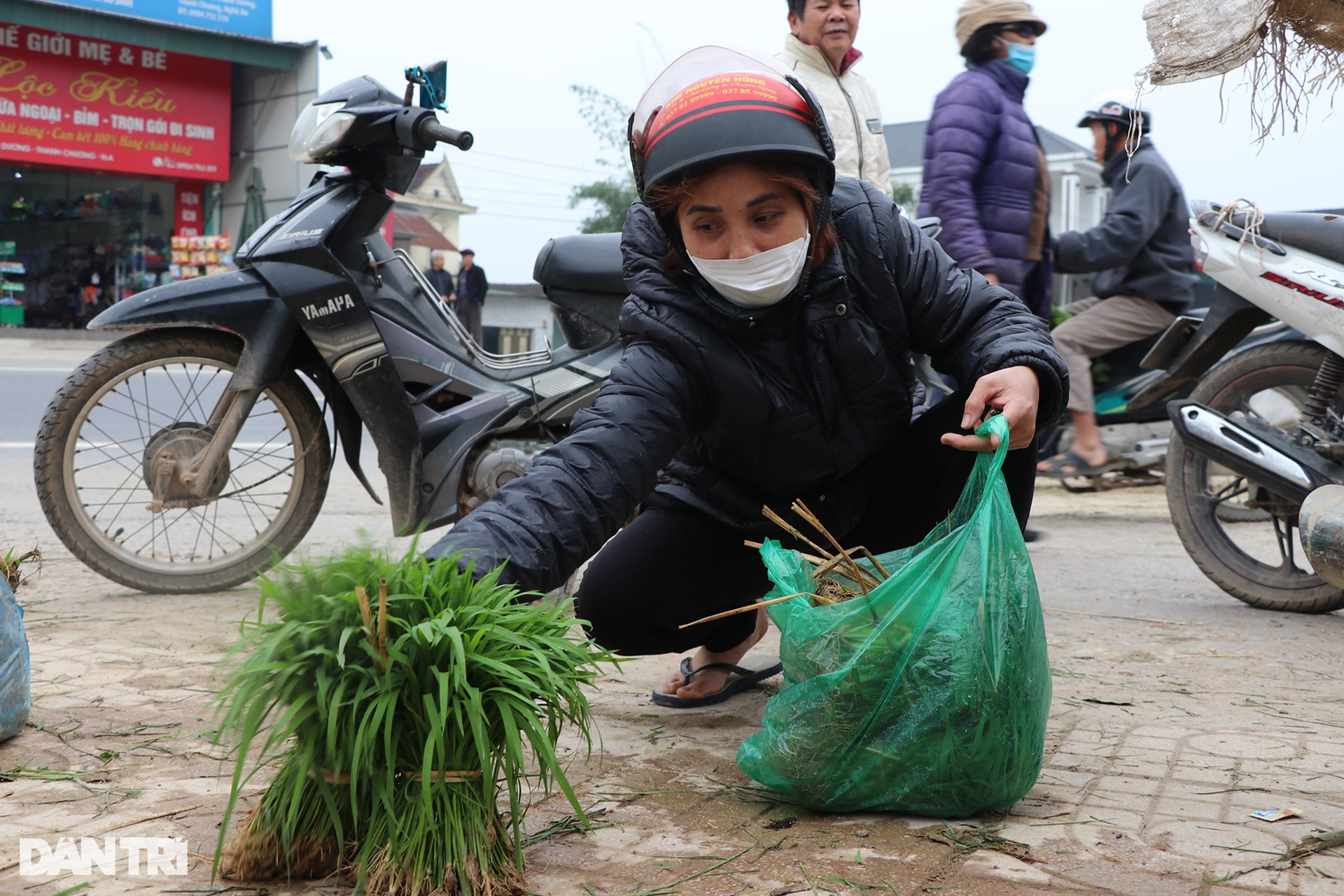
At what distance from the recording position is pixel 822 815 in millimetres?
1925

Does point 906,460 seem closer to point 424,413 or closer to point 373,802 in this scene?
point 373,802

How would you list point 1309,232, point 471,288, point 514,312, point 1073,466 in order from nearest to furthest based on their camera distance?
point 1309,232 → point 1073,466 → point 471,288 → point 514,312

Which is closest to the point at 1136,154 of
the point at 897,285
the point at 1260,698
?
the point at 1260,698

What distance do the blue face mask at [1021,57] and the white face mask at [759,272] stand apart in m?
3.06

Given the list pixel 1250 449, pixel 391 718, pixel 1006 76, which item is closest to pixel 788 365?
pixel 391 718

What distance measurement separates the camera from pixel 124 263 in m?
23.0

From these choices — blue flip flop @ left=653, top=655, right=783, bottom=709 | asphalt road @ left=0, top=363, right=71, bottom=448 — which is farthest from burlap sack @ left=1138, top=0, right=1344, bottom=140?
asphalt road @ left=0, top=363, right=71, bottom=448

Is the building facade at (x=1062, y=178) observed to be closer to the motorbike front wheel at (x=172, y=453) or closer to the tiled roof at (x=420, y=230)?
the tiled roof at (x=420, y=230)

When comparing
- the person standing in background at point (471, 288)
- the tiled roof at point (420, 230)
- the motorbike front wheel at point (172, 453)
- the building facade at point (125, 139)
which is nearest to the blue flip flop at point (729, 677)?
the motorbike front wheel at point (172, 453)

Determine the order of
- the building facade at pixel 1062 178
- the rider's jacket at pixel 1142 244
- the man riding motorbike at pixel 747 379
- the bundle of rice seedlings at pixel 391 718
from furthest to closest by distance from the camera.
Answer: the building facade at pixel 1062 178 → the rider's jacket at pixel 1142 244 → the man riding motorbike at pixel 747 379 → the bundle of rice seedlings at pixel 391 718

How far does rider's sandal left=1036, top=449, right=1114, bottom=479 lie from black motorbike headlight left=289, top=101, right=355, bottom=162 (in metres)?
3.61

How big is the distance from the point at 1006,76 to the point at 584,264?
83.2 inches

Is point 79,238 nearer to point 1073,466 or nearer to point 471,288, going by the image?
point 471,288

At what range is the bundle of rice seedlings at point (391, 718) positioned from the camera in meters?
1.44
